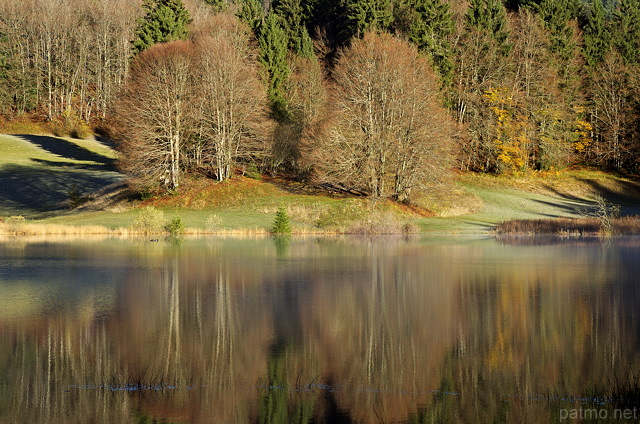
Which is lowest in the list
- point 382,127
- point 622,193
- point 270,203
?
point 270,203

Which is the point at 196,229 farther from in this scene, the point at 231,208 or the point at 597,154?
the point at 597,154

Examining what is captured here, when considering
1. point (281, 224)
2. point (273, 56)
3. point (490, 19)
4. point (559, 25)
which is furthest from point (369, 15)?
point (281, 224)

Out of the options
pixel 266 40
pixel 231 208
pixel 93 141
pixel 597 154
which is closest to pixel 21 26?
pixel 93 141

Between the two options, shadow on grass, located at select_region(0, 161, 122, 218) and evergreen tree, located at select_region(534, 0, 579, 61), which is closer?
shadow on grass, located at select_region(0, 161, 122, 218)

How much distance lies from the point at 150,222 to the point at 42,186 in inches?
1185

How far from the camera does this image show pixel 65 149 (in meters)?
102

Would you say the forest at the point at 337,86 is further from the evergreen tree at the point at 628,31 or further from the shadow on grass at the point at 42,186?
the shadow on grass at the point at 42,186

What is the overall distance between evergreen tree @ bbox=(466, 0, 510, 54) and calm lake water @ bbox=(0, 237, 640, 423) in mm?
62558

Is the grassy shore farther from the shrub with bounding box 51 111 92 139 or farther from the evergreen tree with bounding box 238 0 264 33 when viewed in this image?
the evergreen tree with bounding box 238 0 264 33

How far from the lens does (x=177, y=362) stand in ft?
54.7

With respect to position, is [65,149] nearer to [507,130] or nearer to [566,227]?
[507,130]

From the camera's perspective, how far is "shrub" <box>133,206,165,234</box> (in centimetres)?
5638

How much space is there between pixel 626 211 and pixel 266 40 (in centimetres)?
4508

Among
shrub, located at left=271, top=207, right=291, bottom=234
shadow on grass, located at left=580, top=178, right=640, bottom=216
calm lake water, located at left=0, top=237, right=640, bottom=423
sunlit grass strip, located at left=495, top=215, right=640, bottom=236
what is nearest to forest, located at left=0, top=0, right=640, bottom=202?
shadow on grass, located at left=580, top=178, right=640, bottom=216
